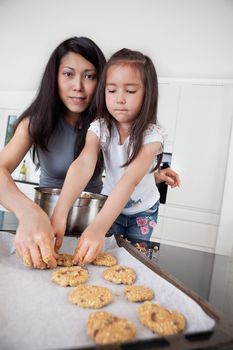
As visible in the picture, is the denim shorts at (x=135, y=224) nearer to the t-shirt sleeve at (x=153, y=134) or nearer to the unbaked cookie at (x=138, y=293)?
the t-shirt sleeve at (x=153, y=134)

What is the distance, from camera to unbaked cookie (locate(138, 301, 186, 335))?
47 centimetres

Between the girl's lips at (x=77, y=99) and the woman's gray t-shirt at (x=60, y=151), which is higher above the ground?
the girl's lips at (x=77, y=99)

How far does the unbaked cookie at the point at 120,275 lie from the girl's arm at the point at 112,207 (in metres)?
0.05

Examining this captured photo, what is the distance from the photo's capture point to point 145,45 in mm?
3084

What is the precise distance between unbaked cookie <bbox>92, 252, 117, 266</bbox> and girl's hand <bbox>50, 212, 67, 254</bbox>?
10 cm

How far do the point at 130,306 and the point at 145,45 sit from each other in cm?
298

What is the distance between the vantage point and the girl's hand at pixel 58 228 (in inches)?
28.9

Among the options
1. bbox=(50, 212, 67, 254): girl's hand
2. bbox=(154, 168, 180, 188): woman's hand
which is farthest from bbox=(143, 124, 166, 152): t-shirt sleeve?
bbox=(50, 212, 67, 254): girl's hand

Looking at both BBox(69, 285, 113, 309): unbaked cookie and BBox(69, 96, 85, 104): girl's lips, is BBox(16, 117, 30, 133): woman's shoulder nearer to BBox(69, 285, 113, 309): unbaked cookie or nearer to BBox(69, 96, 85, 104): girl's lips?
BBox(69, 96, 85, 104): girl's lips

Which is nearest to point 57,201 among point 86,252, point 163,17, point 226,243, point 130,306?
point 86,252

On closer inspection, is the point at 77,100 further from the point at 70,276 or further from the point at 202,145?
the point at 202,145

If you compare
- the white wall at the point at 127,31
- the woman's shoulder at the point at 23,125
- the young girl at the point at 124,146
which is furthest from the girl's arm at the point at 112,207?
the white wall at the point at 127,31

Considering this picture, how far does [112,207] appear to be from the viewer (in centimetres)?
81

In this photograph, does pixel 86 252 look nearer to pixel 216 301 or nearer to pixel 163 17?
pixel 216 301
